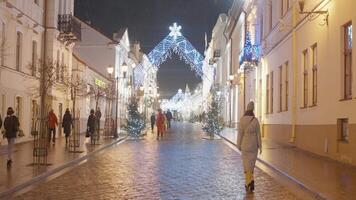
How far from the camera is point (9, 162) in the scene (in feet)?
57.6

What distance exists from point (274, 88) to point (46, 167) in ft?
60.4

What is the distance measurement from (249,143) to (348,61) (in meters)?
7.33

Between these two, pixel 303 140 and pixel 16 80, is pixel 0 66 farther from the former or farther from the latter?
pixel 303 140

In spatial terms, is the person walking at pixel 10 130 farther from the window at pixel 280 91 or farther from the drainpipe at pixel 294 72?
the window at pixel 280 91

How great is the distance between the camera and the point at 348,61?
62.7ft

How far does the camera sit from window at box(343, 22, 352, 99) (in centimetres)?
1889

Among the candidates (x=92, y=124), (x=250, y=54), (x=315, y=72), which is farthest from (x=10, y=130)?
(x=250, y=54)

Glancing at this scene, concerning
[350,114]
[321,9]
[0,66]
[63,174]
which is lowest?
[63,174]

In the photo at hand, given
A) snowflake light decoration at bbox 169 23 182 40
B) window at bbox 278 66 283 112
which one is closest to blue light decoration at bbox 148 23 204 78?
snowflake light decoration at bbox 169 23 182 40

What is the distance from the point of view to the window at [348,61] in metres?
18.9

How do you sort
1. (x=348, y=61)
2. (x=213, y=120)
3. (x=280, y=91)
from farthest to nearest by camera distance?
(x=213, y=120) < (x=280, y=91) < (x=348, y=61)

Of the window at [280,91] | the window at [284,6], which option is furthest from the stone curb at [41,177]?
the window at [284,6]

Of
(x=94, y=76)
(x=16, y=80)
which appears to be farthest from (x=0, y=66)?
(x=94, y=76)

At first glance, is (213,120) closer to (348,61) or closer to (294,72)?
(294,72)
